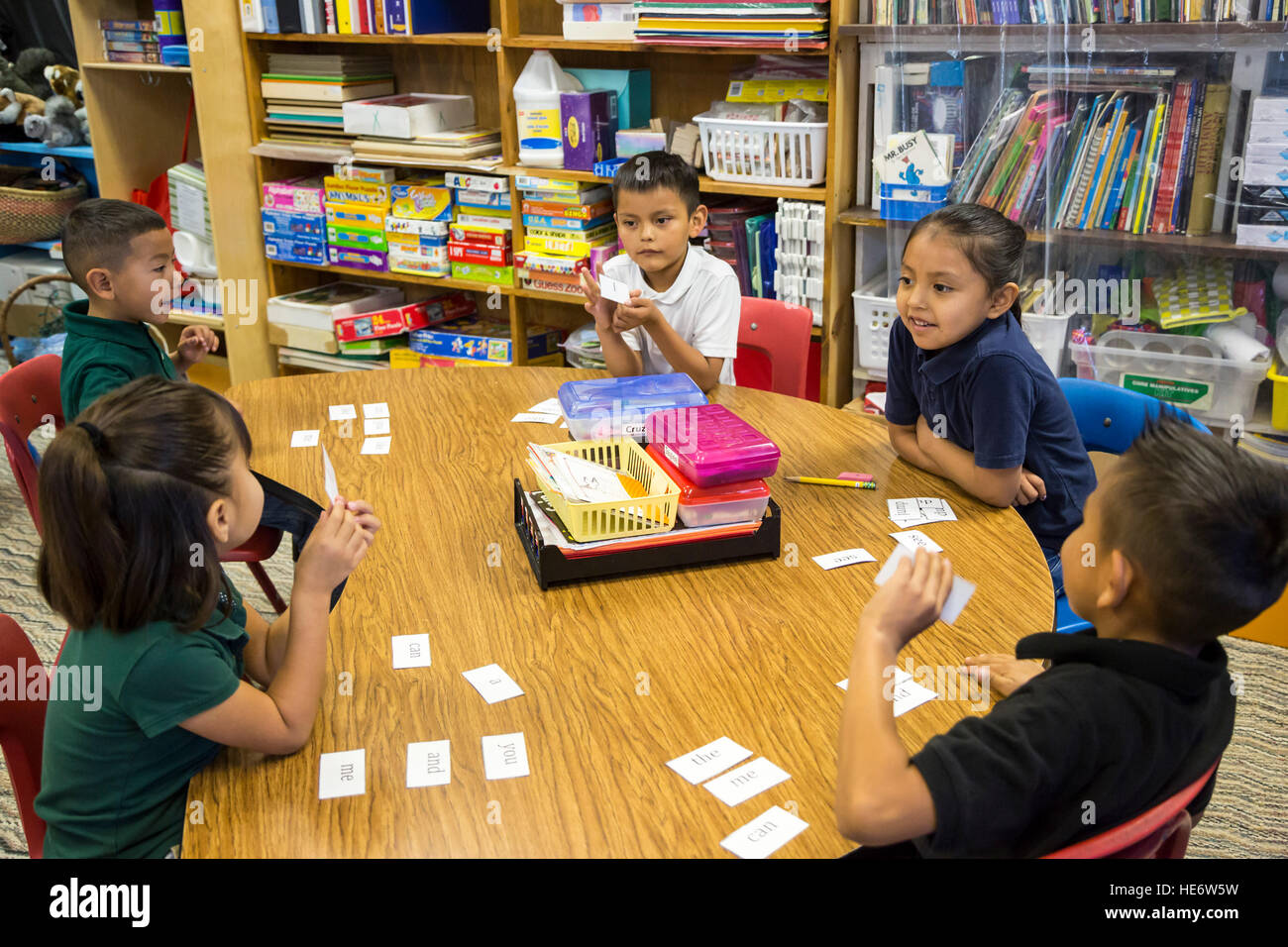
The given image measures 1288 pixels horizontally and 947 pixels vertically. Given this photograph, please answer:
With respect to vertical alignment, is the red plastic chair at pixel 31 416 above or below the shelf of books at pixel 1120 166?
below

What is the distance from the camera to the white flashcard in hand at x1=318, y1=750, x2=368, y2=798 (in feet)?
3.61

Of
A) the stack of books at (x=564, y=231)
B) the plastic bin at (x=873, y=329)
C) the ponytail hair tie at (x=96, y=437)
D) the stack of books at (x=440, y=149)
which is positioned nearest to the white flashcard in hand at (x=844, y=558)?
the ponytail hair tie at (x=96, y=437)

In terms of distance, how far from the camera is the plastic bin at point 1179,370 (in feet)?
8.56

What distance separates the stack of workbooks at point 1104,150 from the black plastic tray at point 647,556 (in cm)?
160

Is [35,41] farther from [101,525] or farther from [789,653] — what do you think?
[789,653]

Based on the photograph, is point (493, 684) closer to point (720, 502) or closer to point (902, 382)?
point (720, 502)

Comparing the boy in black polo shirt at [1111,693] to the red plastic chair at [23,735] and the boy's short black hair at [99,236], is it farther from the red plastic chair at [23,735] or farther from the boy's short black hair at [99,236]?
the boy's short black hair at [99,236]

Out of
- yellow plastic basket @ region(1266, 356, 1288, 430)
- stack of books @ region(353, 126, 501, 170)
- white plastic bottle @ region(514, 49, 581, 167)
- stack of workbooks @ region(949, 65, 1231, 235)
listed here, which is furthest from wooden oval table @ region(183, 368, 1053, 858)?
stack of books @ region(353, 126, 501, 170)

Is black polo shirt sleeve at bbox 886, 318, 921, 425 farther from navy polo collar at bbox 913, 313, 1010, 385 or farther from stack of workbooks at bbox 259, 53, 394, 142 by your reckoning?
stack of workbooks at bbox 259, 53, 394, 142

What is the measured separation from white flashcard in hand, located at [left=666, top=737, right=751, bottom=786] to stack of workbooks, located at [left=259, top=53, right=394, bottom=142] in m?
3.26

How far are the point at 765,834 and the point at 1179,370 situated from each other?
6.99 ft

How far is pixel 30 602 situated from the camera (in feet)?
9.82
